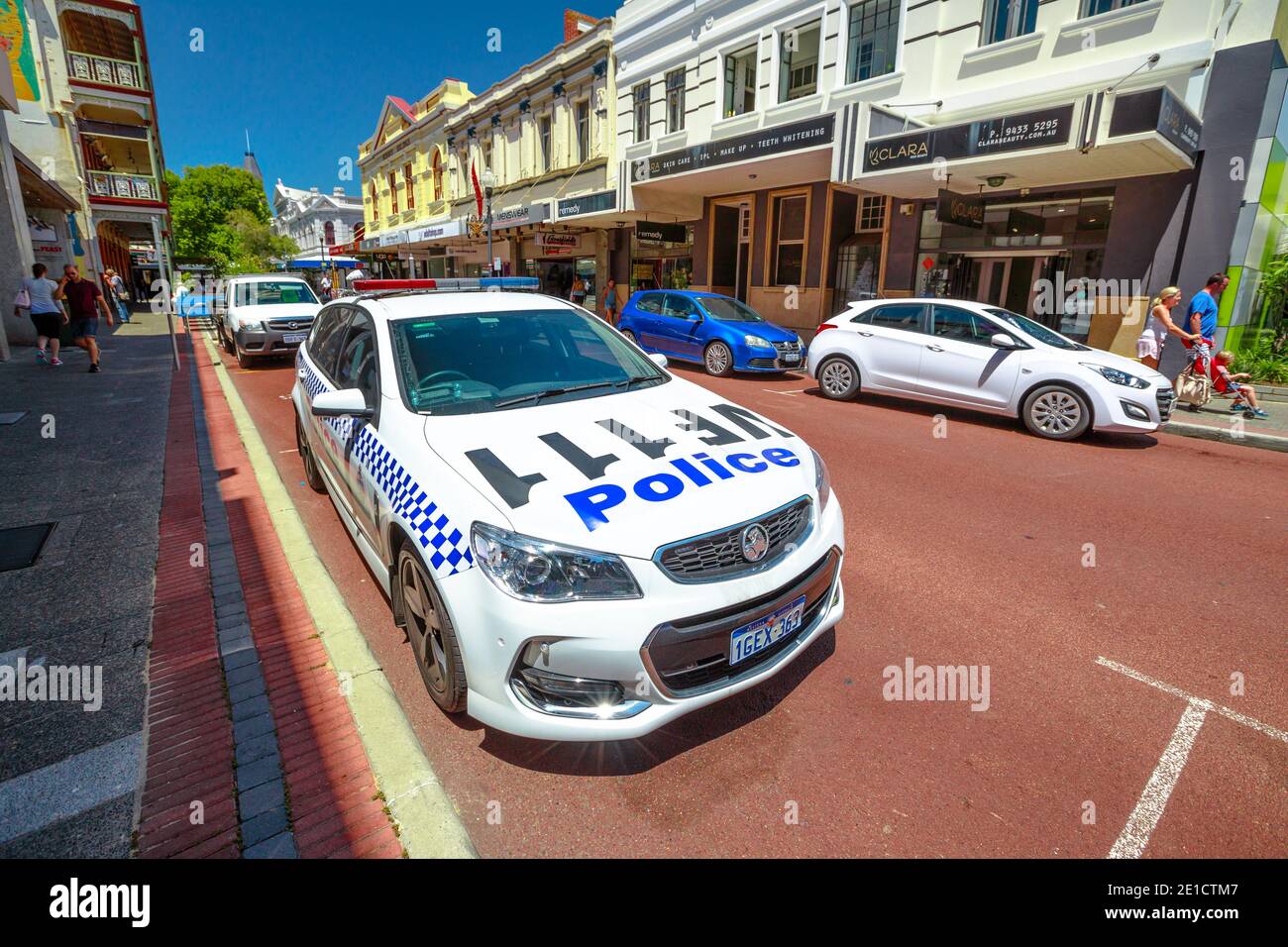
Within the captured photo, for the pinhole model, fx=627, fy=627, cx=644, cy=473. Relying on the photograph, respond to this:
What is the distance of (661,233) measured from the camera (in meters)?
19.5

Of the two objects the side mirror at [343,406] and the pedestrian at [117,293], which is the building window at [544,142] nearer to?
the pedestrian at [117,293]

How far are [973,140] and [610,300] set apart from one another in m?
12.8

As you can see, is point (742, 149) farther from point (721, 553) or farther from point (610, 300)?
point (721, 553)

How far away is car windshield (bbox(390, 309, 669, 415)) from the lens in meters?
3.20

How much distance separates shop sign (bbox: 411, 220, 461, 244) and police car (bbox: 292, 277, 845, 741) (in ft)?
81.3

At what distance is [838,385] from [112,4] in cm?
3455

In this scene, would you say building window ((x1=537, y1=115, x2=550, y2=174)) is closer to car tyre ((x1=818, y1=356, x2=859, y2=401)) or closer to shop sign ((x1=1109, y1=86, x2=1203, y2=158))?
car tyre ((x1=818, y1=356, x2=859, y2=401))

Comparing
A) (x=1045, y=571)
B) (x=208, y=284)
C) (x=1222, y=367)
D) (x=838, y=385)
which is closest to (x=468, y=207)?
(x=208, y=284)

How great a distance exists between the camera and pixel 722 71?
17438 mm

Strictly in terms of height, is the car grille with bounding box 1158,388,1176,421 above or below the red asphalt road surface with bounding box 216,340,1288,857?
above

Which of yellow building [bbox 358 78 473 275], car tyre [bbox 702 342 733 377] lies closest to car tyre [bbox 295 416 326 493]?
car tyre [bbox 702 342 733 377]

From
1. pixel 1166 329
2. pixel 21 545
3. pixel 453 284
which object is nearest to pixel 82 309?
pixel 453 284

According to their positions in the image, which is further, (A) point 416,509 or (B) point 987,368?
(B) point 987,368

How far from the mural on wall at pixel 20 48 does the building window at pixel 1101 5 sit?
27.9 meters
